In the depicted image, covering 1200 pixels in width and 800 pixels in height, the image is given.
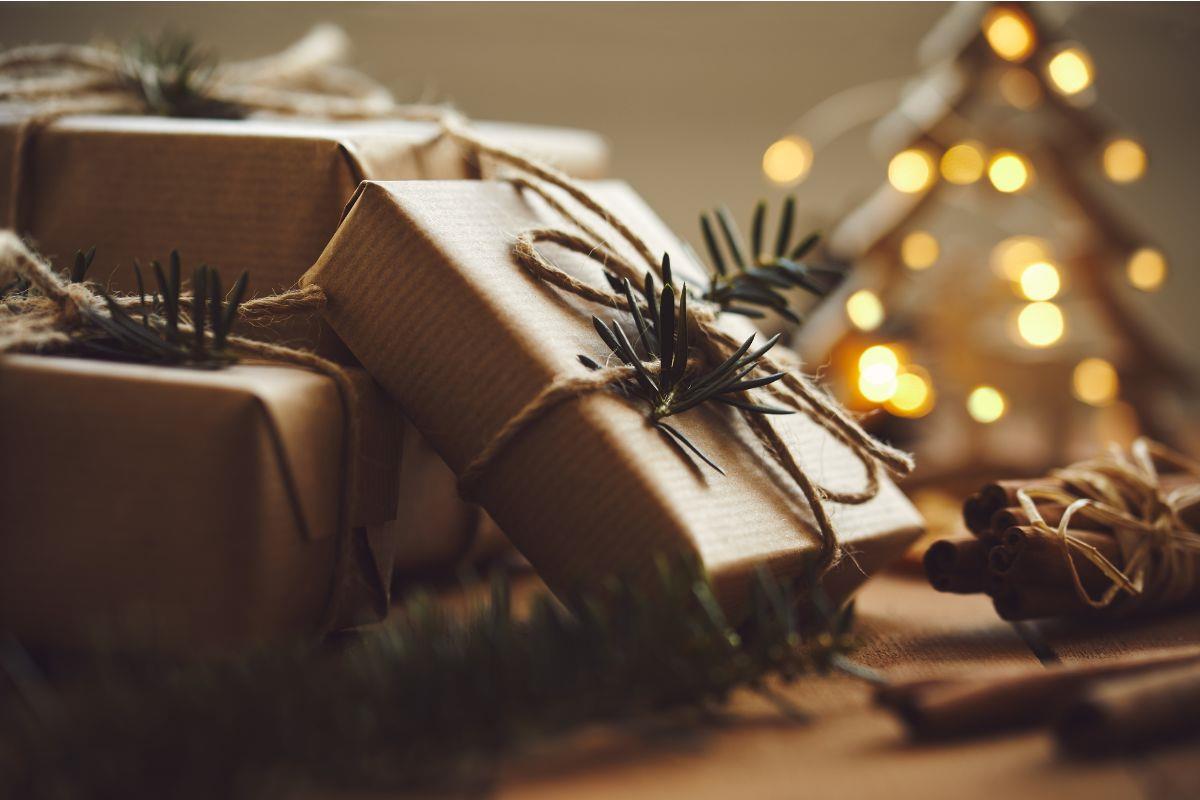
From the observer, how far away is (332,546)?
26.4 inches

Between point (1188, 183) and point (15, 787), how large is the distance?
2209 millimetres

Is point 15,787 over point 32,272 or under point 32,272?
under

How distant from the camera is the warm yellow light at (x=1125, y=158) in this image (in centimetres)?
133

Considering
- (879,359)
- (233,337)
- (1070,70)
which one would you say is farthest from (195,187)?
(1070,70)

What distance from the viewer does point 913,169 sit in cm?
133

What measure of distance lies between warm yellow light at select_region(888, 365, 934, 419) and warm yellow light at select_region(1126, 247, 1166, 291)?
0.32 meters

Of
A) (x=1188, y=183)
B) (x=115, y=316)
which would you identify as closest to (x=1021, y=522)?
(x=115, y=316)

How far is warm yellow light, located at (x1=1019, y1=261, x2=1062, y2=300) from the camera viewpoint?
1.42m

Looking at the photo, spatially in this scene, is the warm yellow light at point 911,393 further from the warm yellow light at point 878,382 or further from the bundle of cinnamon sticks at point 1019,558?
the bundle of cinnamon sticks at point 1019,558

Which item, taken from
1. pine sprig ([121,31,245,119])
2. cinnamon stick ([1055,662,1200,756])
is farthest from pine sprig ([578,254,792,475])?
pine sprig ([121,31,245,119])

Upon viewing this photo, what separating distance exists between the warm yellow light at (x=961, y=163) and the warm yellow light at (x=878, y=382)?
0.25 meters

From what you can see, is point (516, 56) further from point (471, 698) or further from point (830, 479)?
point (471, 698)

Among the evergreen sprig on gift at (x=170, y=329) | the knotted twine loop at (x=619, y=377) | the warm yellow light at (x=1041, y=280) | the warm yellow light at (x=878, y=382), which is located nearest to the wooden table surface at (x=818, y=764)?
the knotted twine loop at (x=619, y=377)

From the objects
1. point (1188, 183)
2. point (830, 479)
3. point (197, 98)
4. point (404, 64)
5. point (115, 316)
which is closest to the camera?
point (115, 316)
